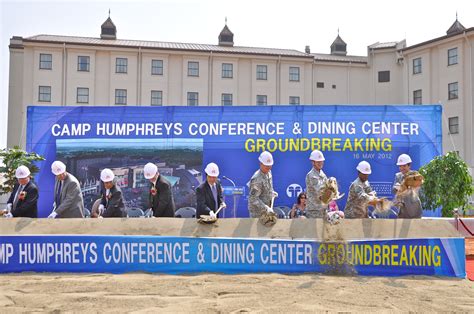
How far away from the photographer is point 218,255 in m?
6.78

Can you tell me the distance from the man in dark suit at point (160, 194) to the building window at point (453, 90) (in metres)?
28.5

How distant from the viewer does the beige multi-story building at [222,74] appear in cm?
3272

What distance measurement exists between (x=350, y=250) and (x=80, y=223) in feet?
12.7

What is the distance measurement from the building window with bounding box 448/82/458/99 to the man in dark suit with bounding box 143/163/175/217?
93.4 feet

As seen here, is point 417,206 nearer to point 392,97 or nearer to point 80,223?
point 80,223

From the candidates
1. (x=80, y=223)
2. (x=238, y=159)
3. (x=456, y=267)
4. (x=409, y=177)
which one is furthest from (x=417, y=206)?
(x=80, y=223)

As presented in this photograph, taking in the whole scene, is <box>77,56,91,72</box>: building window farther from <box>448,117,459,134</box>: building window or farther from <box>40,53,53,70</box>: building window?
<box>448,117,459,134</box>: building window

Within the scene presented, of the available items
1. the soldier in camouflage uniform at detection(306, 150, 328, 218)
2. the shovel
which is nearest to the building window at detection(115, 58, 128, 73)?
the soldier in camouflage uniform at detection(306, 150, 328, 218)

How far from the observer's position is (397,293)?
18.4 feet

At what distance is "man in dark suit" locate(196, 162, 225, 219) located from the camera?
24.9ft

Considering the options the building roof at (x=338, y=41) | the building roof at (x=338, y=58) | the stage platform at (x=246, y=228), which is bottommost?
the stage platform at (x=246, y=228)

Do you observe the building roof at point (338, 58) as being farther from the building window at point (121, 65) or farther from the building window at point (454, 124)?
the building window at point (121, 65)

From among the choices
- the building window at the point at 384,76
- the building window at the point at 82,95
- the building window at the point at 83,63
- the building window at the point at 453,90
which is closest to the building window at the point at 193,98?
the building window at the point at 82,95

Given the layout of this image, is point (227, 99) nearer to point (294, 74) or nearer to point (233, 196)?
point (294, 74)
